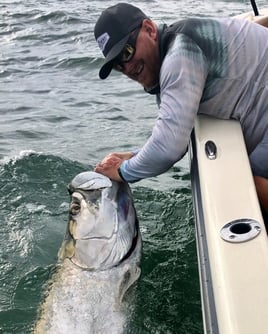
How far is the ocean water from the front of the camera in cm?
388

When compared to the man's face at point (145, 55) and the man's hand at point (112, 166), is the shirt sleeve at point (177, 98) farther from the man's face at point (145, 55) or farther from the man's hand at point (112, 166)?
the man's hand at point (112, 166)

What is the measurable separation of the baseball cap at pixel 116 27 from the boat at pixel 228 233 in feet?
2.23

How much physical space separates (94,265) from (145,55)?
3.59ft

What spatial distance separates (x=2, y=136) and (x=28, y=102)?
119 cm

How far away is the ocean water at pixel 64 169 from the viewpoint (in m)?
3.88

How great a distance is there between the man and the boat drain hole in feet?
1.85

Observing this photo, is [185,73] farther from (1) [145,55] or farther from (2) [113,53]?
(2) [113,53]

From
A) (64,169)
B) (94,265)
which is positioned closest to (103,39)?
(94,265)

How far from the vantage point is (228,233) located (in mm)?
2682

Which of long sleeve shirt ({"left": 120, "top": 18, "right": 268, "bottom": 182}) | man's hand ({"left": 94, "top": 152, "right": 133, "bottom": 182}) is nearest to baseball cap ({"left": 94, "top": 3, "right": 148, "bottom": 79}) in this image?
long sleeve shirt ({"left": 120, "top": 18, "right": 268, "bottom": 182})

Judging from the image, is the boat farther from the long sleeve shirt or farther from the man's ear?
the man's ear

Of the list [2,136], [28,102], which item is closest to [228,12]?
[28,102]

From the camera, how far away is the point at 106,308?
3307 mm

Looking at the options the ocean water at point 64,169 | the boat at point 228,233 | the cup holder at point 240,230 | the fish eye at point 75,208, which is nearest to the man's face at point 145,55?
the boat at point 228,233
